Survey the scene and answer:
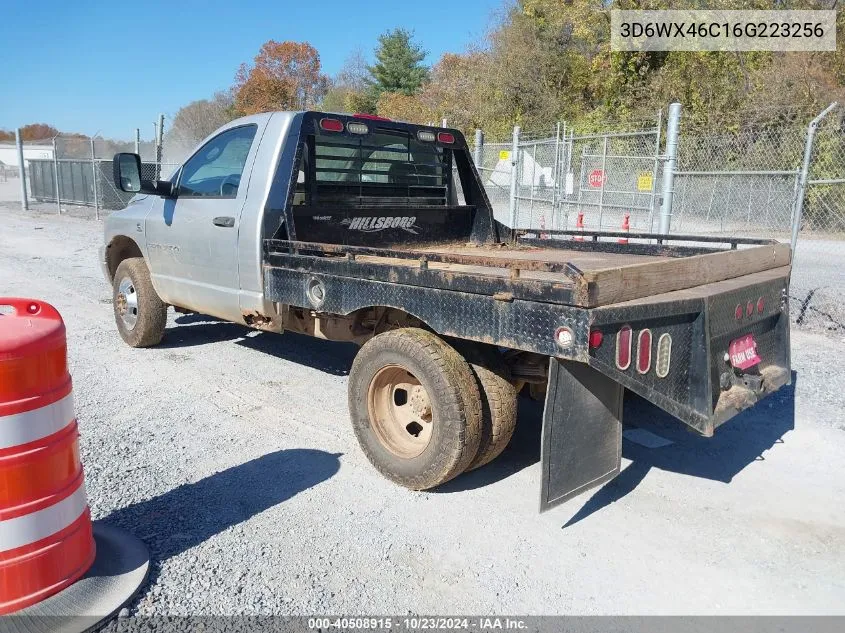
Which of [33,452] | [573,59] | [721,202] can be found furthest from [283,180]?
[573,59]

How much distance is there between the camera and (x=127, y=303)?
670cm

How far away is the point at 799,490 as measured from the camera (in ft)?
13.0

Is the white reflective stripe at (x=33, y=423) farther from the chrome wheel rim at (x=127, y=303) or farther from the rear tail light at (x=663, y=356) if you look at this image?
the chrome wheel rim at (x=127, y=303)

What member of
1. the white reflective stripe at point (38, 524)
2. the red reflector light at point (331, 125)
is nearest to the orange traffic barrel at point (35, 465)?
the white reflective stripe at point (38, 524)

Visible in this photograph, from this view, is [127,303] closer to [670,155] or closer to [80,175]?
[670,155]

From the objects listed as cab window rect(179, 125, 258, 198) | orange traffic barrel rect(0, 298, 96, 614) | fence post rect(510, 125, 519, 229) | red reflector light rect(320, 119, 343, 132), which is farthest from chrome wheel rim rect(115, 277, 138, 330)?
fence post rect(510, 125, 519, 229)

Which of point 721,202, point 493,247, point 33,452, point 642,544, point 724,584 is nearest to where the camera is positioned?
point 33,452

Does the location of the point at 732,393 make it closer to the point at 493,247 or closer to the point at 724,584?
the point at 724,584

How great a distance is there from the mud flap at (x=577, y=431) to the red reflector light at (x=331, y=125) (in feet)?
9.24

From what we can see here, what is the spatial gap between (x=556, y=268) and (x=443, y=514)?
144 centimetres

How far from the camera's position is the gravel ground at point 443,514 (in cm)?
292

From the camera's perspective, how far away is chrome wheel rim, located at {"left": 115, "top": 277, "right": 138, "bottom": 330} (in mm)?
6582

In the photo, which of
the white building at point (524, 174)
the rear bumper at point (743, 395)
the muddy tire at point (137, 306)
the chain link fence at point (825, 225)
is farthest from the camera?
the white building at point (524, 174)

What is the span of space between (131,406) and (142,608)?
8.63ft
